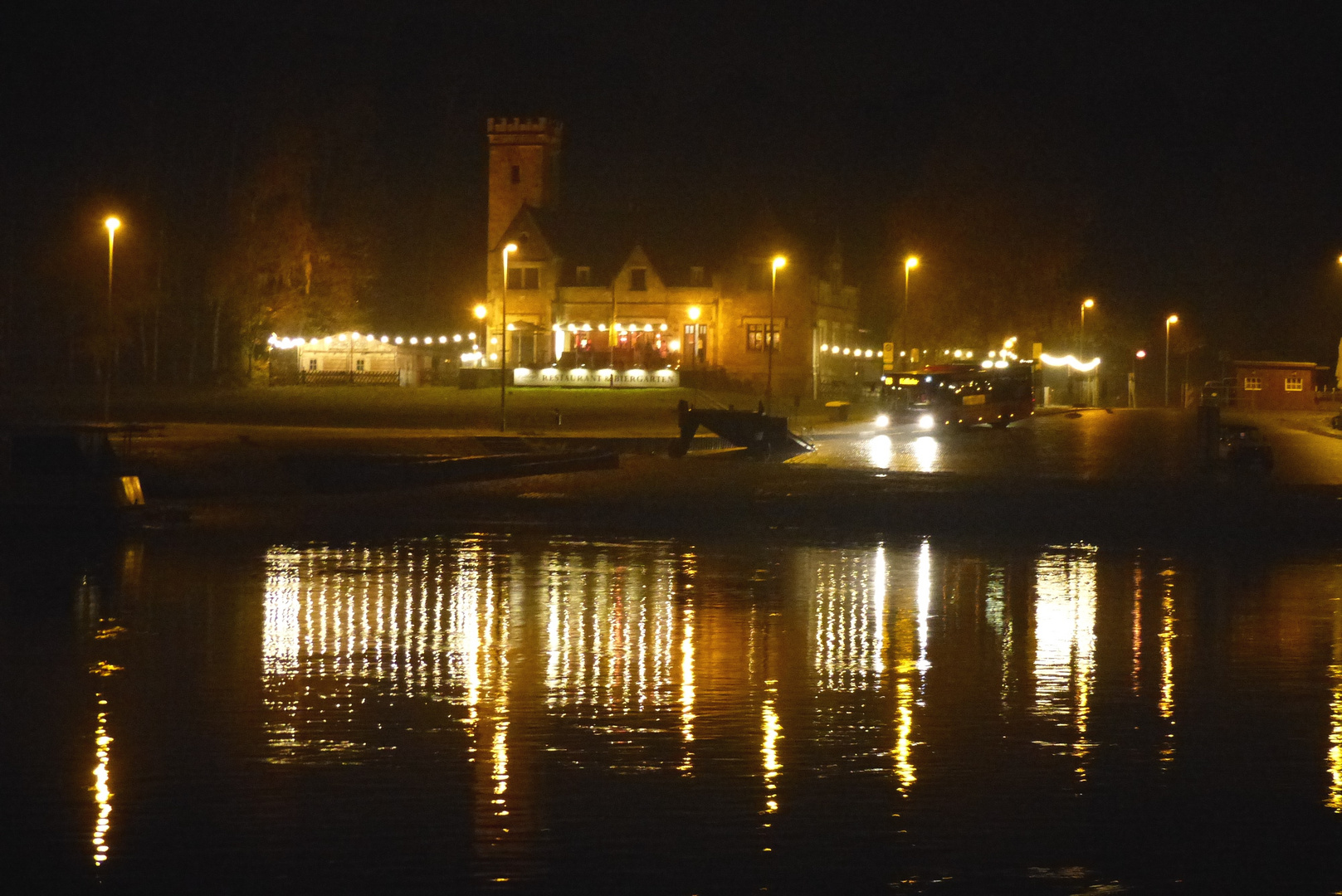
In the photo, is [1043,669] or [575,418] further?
[575,418]

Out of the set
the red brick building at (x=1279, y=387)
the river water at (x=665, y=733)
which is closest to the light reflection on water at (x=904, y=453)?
the river water at (x=665, y=733)

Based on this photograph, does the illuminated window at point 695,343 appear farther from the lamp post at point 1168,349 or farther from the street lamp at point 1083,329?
the lamp post at point 1168,349

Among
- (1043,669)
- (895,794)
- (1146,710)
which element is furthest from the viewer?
(1043,669)

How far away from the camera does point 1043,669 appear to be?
1108 cm

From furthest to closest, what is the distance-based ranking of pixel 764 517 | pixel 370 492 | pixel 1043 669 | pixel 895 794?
pixel 370 492 < pixel 764 517 < pixel 1043 669 < pixel 895 794

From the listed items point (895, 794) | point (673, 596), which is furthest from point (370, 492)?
point (895, 794)

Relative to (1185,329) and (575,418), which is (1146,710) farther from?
(1185,329)

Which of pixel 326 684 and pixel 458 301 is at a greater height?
pixel 458 301

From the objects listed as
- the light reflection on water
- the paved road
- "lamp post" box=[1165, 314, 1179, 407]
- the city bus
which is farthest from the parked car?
"lamp post" box=[1165, 314, 1179, 407]

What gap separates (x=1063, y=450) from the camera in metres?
39.9

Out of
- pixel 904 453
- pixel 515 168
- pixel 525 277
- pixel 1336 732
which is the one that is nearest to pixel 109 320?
pixel 904 453

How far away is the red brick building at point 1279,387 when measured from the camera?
283 feet

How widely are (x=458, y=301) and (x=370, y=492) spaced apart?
7226 centimetres

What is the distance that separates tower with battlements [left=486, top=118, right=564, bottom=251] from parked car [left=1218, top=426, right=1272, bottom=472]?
55.0m
